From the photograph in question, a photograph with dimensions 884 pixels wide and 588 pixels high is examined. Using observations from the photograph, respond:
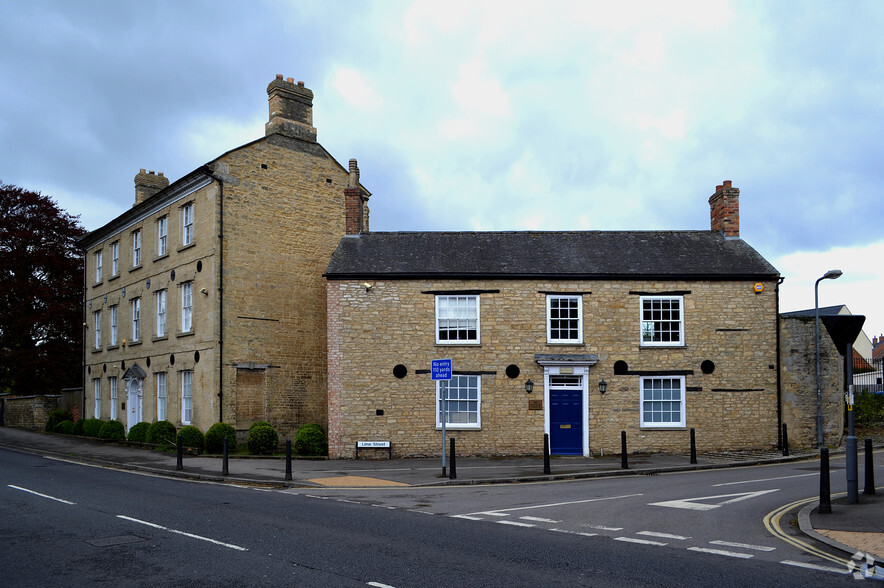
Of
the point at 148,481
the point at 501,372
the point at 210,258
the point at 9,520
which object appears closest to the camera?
the point at 9,520

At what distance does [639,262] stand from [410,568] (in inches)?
703

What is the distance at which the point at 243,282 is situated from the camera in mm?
26953

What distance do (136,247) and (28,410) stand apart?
1281 centimetres

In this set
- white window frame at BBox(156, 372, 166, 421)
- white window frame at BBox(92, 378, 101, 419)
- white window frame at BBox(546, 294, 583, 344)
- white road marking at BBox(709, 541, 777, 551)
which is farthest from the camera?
white window frame at BBox(92, 378, 101, 419)

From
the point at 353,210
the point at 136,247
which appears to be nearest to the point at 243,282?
the point at 353,210

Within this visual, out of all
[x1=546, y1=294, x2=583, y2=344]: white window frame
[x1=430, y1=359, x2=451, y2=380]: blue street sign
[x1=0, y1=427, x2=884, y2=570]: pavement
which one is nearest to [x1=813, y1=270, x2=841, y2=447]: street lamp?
[x1=0, y1=427, x2=884, y2=570]: pavement

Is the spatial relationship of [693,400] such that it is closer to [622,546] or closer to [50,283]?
[622,546]

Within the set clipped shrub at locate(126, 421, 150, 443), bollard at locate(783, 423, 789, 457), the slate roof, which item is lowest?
clipped shrub at locate(126, 421, 150, 443)

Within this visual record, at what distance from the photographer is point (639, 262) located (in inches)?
944

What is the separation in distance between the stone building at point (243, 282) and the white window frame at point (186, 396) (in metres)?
0.08

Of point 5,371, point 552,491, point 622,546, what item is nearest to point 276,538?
point 622,546

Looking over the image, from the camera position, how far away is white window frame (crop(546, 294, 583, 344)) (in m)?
23.3

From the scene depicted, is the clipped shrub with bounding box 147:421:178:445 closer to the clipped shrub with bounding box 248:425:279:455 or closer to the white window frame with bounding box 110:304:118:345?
the clipped shrub with bounding box 248:425:279:455

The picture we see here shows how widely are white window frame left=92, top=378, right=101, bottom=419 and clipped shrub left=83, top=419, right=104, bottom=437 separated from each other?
2.06 meters
